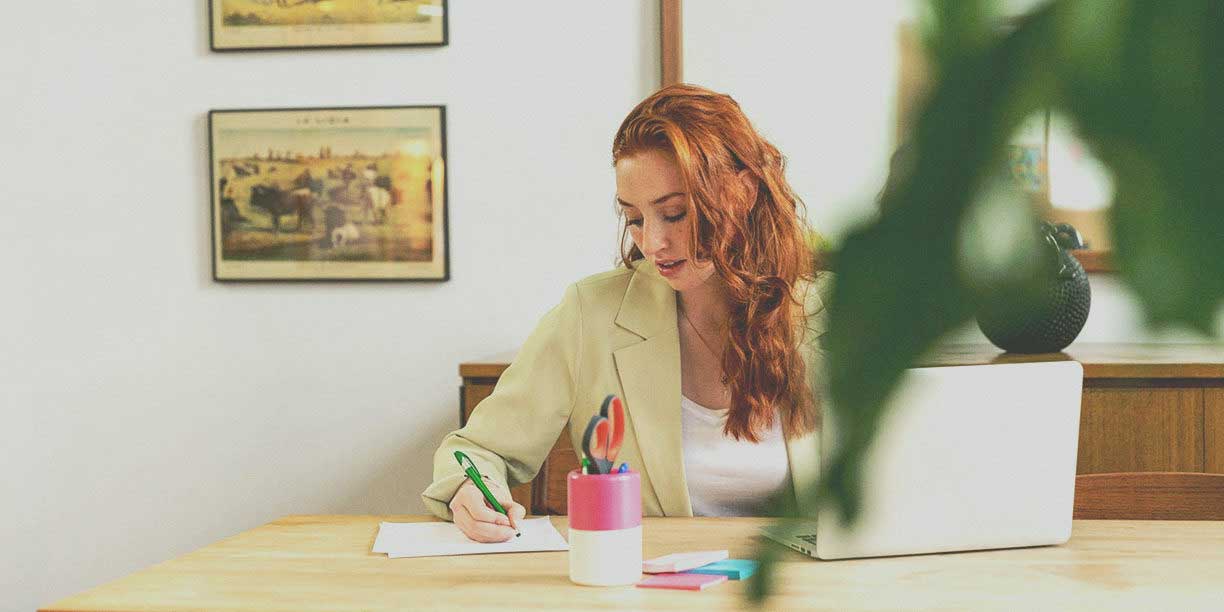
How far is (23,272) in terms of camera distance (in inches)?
125

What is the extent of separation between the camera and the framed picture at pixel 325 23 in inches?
117

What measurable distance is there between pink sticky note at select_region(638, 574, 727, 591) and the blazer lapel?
1.60 ft

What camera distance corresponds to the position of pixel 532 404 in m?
1.97

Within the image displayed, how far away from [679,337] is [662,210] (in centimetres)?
23

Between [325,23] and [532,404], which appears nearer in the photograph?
[532,404]

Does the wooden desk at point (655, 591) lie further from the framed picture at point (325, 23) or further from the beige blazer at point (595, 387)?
the framed picture at point (325, 23)

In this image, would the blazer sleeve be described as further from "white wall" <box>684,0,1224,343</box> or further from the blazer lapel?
"white wall" <box>684,0,1224,343</box>

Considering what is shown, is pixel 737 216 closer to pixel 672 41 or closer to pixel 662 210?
pixel 662 210

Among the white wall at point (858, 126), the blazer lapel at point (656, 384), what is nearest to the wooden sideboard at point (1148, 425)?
the blazer lapel at point (656, 384)

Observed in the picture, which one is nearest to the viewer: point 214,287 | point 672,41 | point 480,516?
point 480,516

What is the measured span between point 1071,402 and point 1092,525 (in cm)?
32

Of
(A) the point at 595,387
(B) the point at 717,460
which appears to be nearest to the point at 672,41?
(A) the point at 595,387

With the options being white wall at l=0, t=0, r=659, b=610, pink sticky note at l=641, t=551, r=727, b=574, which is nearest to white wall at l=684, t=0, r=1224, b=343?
pink sticky note at l=641, t=551, r=727, b=574

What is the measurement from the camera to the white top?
1820 millimetres
